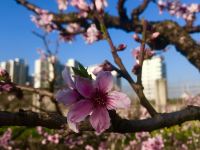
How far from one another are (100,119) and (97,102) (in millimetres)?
72

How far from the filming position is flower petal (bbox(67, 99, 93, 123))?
1086 mm

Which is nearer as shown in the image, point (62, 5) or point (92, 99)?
point (92, 99)

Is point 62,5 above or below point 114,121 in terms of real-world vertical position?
above

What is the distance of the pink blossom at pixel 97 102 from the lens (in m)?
1.09

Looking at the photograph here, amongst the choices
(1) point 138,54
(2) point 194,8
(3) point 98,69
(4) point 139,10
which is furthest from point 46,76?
(3) point 98,69

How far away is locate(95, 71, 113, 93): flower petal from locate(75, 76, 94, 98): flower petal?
0.8 inches

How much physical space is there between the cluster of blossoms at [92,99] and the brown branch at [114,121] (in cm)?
4

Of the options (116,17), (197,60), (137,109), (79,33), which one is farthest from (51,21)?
(137,109)

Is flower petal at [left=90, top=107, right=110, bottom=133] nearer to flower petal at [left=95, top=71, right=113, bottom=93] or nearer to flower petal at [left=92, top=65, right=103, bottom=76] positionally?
flower petal at [left=95, top=71, right=113, bottom=93]

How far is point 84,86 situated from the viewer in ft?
3.68

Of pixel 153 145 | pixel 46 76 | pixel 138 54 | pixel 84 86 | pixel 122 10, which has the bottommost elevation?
pixel 153 145

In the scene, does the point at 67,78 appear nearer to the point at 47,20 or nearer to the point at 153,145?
the point at 153,145

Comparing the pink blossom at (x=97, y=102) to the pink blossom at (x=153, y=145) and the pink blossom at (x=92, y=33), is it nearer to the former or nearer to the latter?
the pink blossom at (x=92, y=33)

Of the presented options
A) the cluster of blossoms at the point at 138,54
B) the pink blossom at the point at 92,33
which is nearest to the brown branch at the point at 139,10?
the pink blossom at the point at 92,33
